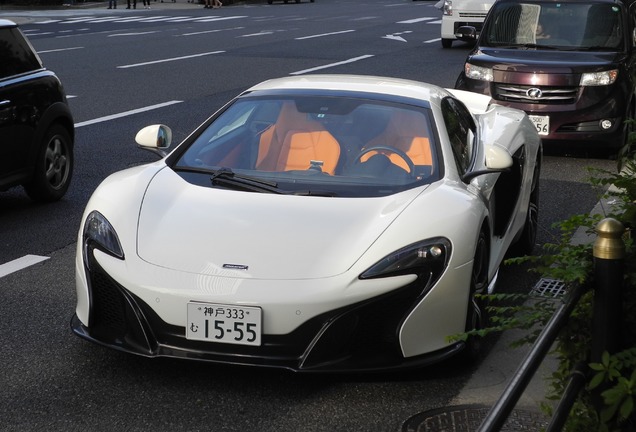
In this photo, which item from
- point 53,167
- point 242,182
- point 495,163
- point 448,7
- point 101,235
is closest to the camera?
point 101,235

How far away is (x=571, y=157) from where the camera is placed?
1160cm

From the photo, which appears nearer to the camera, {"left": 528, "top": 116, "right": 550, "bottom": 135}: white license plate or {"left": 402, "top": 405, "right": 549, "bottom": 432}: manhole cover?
{"left": 402, "top": 405, "right": 549, "bottom": 432}: manhole cover

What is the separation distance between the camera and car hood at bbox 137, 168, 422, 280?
485cm

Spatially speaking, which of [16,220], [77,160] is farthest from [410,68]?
[16,220]

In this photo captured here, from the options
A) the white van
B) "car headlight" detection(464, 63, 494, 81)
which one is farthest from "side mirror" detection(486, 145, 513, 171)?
the white van

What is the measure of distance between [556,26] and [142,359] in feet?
27.2

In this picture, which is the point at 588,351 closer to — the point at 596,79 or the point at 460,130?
the point at 460,130

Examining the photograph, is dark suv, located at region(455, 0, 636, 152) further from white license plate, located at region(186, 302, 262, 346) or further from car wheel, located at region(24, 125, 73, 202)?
white license plate, located at region(186, 302, 262, 346)

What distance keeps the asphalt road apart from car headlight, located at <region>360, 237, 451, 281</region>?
0.53 m

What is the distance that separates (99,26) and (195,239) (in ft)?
99.0

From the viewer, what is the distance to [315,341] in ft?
15.4

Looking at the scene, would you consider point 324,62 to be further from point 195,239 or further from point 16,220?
point 195,239

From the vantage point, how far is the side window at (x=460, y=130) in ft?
19.8

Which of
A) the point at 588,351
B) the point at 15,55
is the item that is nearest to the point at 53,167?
the point at 15,55
